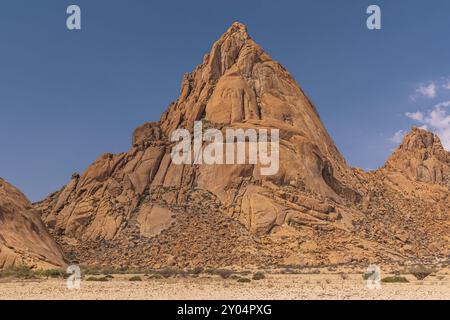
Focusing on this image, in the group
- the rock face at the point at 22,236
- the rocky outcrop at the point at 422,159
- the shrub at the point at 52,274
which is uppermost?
the rocky outcrop at the point at 422,159

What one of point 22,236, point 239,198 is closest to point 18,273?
point 22,236

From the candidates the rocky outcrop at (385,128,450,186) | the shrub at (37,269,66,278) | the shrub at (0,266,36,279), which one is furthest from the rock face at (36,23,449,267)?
the shrub at (0,266,36,279)

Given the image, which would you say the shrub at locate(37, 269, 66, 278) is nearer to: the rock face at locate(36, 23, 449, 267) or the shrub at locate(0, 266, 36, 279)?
the shrub at locate(0, 266, 36, 279)

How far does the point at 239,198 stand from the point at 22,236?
27.1 meters

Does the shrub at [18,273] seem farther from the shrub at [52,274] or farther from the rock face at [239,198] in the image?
the rock face at [239,198]

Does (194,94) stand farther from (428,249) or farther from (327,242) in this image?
(428,249)

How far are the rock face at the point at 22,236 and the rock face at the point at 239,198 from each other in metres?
7.21

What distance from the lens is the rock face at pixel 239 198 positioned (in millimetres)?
58281

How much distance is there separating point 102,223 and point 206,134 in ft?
62.9

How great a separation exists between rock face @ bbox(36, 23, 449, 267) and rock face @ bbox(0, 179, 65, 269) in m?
7.21

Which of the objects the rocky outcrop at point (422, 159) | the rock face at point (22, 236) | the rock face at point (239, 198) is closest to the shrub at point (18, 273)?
the rock face at point (22, 236)

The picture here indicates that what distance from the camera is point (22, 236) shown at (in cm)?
5100

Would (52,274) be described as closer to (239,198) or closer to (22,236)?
(22,236)
